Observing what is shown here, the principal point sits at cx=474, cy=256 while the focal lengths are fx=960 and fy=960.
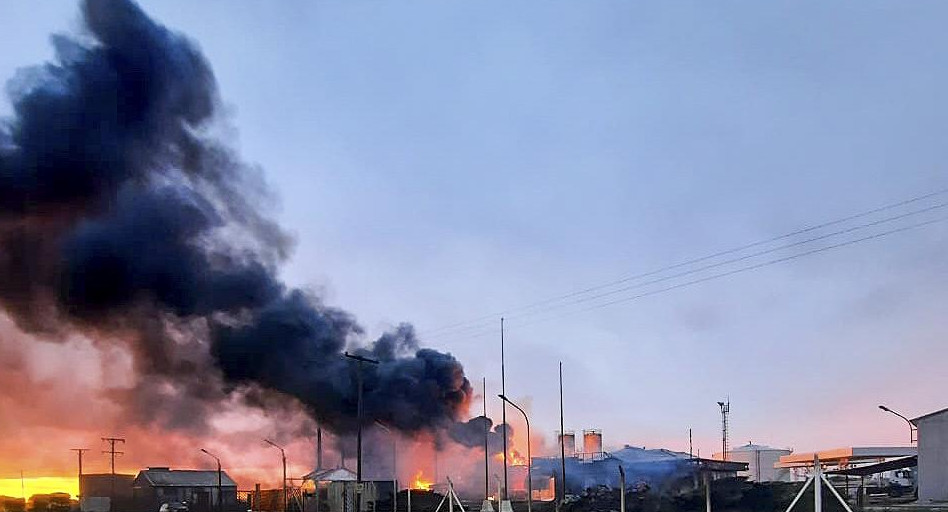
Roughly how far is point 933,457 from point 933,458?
0.06 metres

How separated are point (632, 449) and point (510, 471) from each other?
18.0m

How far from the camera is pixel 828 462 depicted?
292 feet

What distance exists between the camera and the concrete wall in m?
55.8

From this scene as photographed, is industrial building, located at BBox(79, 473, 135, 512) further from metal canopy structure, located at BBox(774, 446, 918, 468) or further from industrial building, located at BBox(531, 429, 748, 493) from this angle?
metal canopy structure, located at BBox(774, 446, 918, 468)

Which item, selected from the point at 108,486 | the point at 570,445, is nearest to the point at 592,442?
the point at 570,445

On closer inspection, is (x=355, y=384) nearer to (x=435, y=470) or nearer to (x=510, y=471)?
(x=435, y=470)

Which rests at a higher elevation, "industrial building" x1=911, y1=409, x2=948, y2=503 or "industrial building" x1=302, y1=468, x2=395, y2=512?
"industrial building" x1=911, y1=409, x2=948, y2=503

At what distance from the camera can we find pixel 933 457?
186ft

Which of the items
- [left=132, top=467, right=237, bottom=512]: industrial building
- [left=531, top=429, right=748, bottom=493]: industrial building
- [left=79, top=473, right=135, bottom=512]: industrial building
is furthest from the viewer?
[left=79, top=473, right=135, bottom=512]: industrial building

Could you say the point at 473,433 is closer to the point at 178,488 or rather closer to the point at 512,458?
the point at 512,458

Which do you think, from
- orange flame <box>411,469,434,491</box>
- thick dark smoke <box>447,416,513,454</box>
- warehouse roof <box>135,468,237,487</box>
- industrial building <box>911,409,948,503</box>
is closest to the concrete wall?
industrial building <box>911,409,948,503</box>

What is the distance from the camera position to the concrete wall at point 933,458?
5578cm

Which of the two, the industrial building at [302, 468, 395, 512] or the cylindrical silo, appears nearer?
the industrial building at [302, 468, 395, 512]

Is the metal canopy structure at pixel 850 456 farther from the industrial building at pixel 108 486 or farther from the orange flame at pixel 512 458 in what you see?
the industrial building at pixel 108 486
